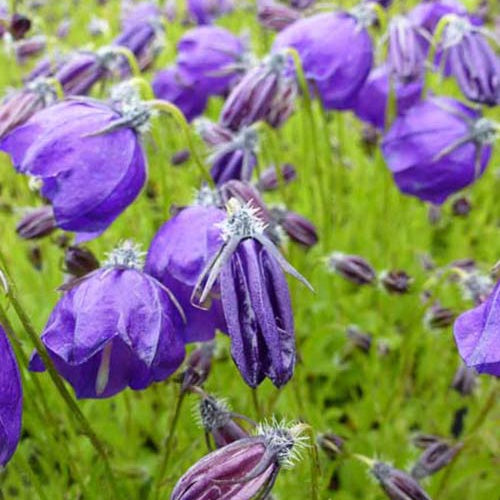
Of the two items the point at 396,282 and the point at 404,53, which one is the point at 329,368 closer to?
the point at 396,282

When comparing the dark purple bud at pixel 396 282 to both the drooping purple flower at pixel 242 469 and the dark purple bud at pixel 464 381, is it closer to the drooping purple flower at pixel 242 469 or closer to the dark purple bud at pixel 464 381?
the dark purple bud at pixel 464 381

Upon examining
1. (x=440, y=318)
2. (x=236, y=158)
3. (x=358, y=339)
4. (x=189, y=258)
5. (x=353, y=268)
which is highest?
(x=189, y=258)

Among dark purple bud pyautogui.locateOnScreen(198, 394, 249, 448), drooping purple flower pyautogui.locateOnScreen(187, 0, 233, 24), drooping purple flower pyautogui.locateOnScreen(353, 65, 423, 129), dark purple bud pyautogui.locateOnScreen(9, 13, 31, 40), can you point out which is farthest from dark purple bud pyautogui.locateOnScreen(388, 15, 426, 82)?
drooping purple flower pyautogui.locateOnScreen(187, 0, 233, 24)

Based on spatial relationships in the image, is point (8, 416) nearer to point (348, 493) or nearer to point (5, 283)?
point (5, 283)

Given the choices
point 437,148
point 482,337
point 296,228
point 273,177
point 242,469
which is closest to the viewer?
point 242,469

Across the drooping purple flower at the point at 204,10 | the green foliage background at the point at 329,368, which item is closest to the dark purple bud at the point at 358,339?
the green foliage background at the point at 329,368

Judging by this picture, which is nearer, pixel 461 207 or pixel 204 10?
pixel 461 207

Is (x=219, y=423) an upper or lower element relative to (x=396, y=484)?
upper

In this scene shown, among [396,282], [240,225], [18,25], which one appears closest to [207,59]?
[18,25]
